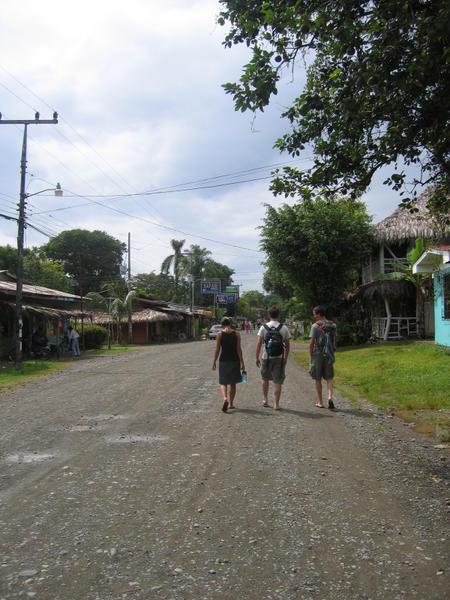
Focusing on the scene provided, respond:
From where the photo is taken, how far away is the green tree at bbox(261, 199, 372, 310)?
81.3 feet

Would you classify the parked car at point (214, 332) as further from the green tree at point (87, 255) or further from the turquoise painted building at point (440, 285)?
the turquoise painted building at point (440, 285)

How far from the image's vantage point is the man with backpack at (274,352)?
361 inches

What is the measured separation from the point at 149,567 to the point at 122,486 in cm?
162

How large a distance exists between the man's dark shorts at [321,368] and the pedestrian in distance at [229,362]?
1269 millimetres

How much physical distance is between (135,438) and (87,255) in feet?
195

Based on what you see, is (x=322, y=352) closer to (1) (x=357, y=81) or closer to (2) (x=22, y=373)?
(1) (x=357, y=81)

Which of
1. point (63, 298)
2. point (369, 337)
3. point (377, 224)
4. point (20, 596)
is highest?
point (377, 224)

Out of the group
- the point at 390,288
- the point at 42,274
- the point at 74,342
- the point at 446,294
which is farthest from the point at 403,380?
the point at 42,274

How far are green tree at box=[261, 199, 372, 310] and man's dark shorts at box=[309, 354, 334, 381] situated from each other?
15.5 meters

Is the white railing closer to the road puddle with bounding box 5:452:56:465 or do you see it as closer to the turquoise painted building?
the turquoise painted building

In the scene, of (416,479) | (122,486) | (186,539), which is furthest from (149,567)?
(416,479)

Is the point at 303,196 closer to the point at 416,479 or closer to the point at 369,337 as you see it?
the point at 416,479

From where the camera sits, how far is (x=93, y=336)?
1359 inches

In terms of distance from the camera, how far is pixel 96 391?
39.3 ft
